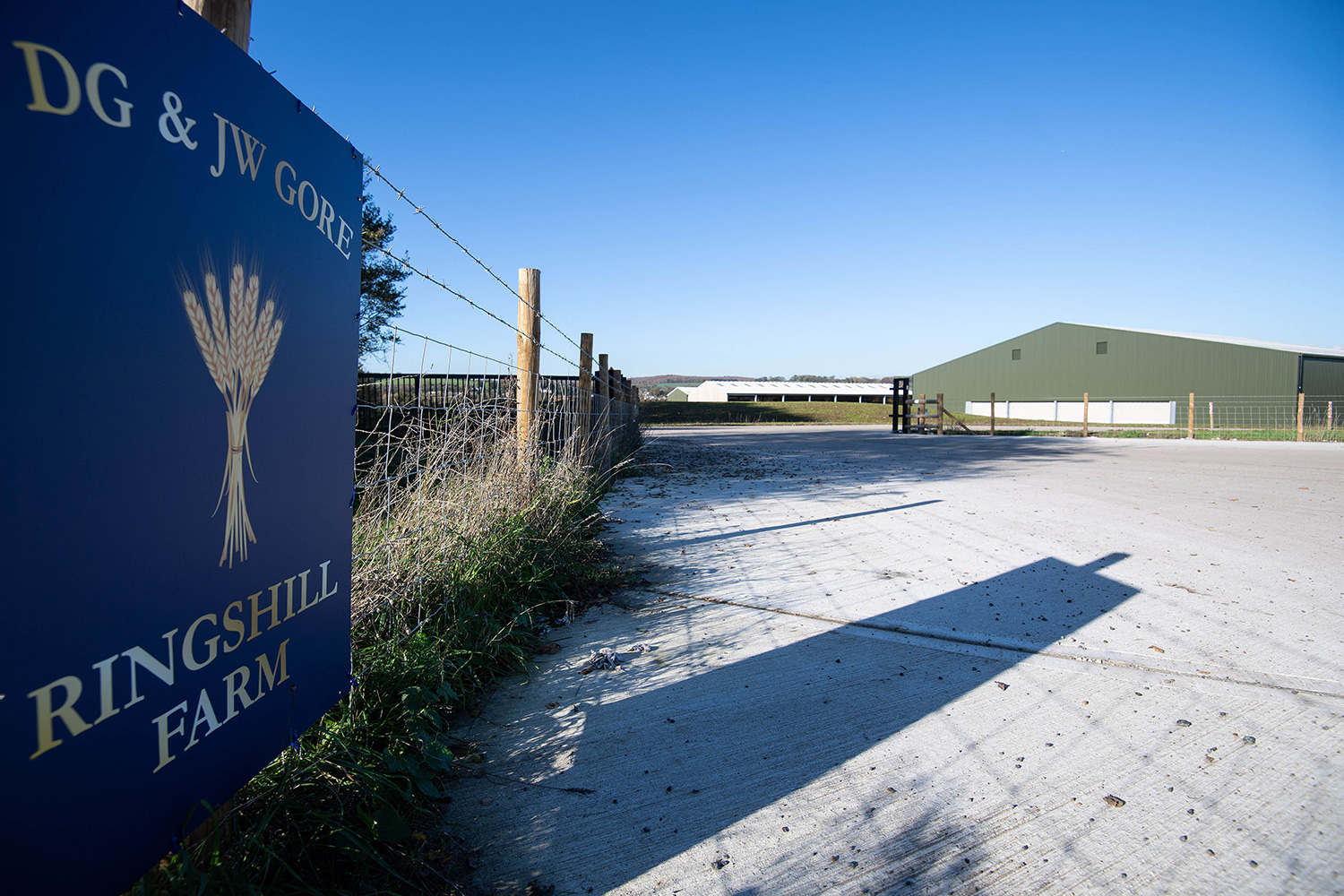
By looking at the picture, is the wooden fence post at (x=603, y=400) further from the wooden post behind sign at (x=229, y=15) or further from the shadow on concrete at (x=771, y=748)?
the wooden post behind sign at (x=229, y=15)

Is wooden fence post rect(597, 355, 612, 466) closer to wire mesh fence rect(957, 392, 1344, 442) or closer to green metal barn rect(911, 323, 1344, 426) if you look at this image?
wire mesh fence rect(957, 392, 1344, 442)

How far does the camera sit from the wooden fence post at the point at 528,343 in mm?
5168

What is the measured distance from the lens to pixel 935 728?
8.43ft

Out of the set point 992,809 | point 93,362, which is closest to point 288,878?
point 93,362

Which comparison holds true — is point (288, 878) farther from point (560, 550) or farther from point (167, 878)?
point (560, 550)

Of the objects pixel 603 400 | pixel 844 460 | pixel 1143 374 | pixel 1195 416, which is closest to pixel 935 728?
pixel 603 400

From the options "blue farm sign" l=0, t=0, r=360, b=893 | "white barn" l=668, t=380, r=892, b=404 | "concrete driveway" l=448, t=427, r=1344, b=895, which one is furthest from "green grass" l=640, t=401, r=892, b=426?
"blue farm sign" l=0, t=0, r=360, b=893

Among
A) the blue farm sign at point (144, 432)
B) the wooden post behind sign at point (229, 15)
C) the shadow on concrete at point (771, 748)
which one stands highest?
the wooden post behind sign at point (229, 15)

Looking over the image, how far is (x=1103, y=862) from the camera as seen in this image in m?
1.84

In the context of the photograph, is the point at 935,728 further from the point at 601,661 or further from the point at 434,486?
the point at 434,486

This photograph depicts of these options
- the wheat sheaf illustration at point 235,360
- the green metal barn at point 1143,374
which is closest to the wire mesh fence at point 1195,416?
the green metal barn at point 1143,374

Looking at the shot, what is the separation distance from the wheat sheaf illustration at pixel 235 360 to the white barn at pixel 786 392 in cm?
7242

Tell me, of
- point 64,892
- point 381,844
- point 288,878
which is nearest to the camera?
point 64,892

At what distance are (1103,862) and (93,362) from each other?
2.53 m
